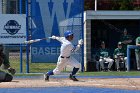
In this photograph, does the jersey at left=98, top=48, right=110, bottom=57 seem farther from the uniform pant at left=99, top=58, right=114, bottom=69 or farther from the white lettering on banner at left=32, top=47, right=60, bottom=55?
the white lettering on banner at left=32, top=47, right=60, bottom=55

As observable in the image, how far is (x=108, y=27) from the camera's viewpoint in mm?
23172

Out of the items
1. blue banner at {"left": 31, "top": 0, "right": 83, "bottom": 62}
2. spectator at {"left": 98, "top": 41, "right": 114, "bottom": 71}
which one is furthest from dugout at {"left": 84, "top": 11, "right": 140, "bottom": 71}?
blue banner at {"left": 31, "top": 0, "right": 83, "bottom": 62}

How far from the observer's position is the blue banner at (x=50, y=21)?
64.5 ft

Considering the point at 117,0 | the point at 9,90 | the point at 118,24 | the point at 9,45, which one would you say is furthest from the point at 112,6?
the point at 9,90

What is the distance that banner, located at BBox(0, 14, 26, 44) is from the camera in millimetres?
19391

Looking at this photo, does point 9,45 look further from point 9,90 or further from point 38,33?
point 9,90

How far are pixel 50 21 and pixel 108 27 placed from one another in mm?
4326

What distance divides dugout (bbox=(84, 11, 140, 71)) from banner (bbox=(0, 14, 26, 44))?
301 centimetres

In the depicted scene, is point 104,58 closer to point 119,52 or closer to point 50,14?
point 119,52

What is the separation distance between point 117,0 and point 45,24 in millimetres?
15512

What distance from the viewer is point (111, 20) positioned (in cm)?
2278

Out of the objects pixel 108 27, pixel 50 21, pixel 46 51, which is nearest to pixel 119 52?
pixel 108 27

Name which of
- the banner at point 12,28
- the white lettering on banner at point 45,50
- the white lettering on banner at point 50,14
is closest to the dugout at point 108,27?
the white lettering on banner at point 50,14

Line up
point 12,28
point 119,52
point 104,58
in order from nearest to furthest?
point 12,28 < point 104,58 < point 119,52
